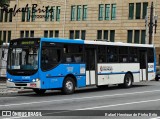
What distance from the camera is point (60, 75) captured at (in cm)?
2192

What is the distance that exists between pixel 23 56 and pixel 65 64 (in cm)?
220

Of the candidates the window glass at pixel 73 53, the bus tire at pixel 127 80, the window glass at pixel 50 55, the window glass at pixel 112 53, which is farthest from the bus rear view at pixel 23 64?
the bus tire at pixel 127 80

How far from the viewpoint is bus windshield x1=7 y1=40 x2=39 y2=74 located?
21.1 metres

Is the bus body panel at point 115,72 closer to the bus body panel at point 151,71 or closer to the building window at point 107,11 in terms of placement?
the bus body panel at point 151,71

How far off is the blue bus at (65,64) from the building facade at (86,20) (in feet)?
137

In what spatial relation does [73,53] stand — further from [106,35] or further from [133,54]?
[106,35]

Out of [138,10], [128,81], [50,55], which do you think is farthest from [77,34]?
[50,55]

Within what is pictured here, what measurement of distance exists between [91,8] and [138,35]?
9.50 m

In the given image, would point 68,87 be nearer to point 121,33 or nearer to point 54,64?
point 54,64

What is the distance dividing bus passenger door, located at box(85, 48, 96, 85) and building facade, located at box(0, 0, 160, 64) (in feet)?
144

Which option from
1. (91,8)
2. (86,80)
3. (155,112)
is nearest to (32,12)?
(91,8)

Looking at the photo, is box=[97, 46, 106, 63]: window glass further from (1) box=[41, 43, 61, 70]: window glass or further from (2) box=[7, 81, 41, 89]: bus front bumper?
(2) box=[7, 81, 41, 89]: bus front bumper

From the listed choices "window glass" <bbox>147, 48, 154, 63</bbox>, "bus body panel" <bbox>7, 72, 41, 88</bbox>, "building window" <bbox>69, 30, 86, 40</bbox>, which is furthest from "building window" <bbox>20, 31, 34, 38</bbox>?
"bus body panel" <bbox>7, 72, 41, 88</bbox>

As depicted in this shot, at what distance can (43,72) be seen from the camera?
21031mm
